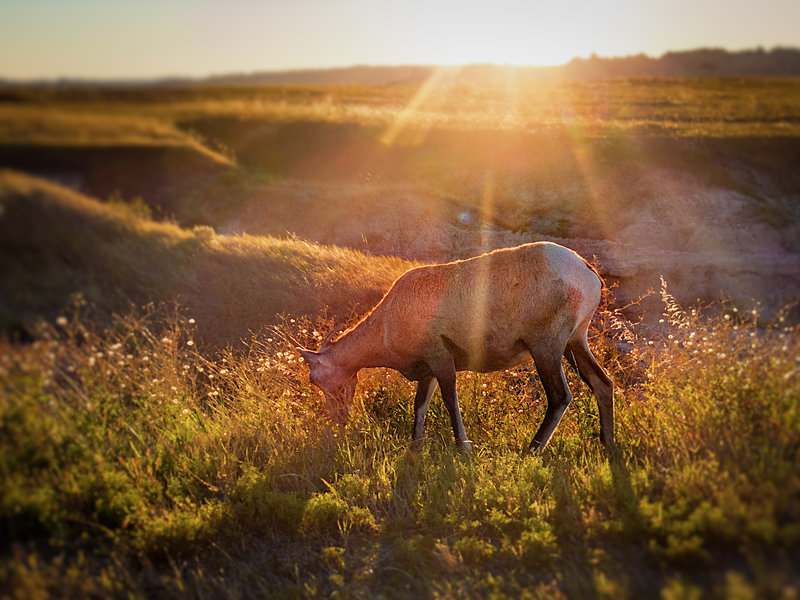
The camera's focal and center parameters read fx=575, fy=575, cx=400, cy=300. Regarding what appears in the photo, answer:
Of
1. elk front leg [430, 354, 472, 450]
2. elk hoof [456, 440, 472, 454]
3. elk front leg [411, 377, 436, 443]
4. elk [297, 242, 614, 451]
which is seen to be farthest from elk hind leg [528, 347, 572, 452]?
elk front leg [411, 377, 436, 443]

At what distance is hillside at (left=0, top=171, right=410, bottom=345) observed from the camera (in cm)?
554

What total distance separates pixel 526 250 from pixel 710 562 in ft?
11.3

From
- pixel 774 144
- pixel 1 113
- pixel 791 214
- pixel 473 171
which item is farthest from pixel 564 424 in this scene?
pixel 774 144

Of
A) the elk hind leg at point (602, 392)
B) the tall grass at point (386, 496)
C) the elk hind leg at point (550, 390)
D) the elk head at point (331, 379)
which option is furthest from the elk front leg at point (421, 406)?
the elk hind leg at point (602, 392)

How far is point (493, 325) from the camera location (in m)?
6.19

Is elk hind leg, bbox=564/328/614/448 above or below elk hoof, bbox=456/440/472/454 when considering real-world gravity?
above

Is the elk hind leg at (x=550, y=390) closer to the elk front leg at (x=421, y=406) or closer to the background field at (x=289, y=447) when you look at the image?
the background field at (x=289, y=447)

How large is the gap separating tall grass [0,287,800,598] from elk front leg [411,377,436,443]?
19 centimetres

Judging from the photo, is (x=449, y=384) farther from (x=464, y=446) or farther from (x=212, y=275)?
(x=212, y=275)

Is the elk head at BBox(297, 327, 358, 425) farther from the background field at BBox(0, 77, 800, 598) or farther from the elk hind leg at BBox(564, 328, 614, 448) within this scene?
the elk hind leg at BBox(564, 328, 614, 448)

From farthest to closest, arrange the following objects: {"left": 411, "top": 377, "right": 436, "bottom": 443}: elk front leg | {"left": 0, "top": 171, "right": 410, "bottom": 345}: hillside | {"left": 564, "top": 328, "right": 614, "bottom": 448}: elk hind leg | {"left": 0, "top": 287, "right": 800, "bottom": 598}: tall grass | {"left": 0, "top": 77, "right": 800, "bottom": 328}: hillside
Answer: {"left": 0, "top": 77, "right": 800, "bottom": 328}: hillside, {"left": 411, "top": 377, "right": 436, "bottom": 443}: elk front leg, {"left": 564, "top": 328, "right": 614, "bottom": 448}: elk hind leg, {"left": 0, "top": 171, "right": 410, "bottom": 345}: hillside, {"left": 0, "top": 287, "right": 800, "bottom": 598}: tall grass

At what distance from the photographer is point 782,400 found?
4.64m

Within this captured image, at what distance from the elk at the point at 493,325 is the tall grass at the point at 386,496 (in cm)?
68

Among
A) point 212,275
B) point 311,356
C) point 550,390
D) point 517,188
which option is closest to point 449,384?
point 550,390
